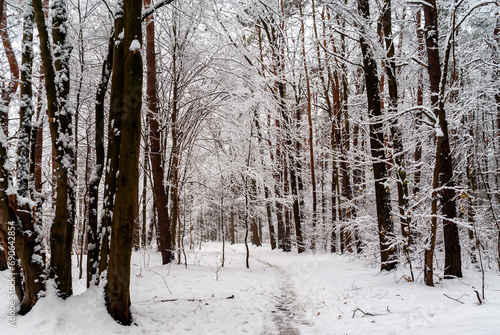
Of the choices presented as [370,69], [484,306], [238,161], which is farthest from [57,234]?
[370,69]

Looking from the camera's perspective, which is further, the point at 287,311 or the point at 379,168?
the point at 379,168

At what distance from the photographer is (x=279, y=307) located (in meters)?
5.90

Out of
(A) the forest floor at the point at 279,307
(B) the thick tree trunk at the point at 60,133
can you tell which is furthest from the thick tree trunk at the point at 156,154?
(B) the thick tree trunk at the point at 60,133

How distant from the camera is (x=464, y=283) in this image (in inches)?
214

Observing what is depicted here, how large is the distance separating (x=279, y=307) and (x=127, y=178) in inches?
157

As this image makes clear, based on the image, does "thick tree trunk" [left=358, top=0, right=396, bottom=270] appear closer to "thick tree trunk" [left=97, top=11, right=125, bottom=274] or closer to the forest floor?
the forest floor

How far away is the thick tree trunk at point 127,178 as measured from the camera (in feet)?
12.5

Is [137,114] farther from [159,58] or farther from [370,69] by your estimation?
[370,69]

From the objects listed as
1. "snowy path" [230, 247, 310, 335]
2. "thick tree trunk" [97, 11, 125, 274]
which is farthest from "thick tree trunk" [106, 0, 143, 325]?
"snowy path" [230, 247, 310, 335]

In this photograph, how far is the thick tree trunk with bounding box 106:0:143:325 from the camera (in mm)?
3812

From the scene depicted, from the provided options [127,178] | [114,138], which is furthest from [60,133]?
[127,178]

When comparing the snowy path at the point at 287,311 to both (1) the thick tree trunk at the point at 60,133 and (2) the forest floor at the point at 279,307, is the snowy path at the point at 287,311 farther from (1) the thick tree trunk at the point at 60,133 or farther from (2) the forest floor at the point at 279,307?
(1) the thick tree trunk at the point at 60,133

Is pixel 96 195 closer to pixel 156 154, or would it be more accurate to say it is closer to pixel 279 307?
pixel 279 307

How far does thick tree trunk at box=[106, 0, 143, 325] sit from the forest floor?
0.27 m
